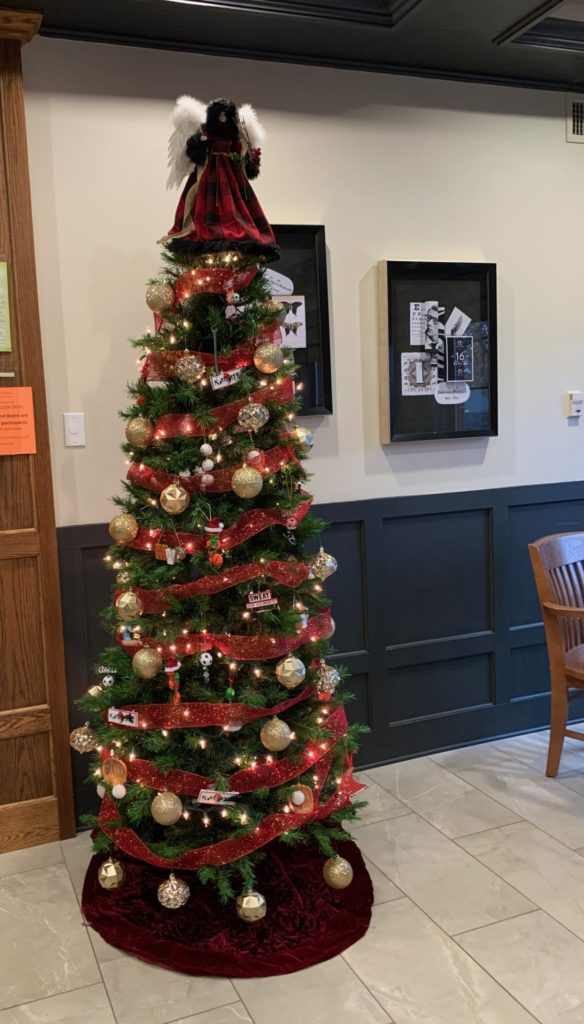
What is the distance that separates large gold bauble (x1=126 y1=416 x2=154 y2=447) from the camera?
85.6 inches

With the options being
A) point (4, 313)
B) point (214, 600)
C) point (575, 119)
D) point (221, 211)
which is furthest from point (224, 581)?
point (575, 119)

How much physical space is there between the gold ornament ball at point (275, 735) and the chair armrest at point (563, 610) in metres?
1.16

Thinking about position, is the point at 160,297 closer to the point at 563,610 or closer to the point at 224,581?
the point at 224,581

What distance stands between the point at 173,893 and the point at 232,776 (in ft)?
1.10

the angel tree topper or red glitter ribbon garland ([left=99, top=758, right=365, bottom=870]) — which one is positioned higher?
the angel tree topper

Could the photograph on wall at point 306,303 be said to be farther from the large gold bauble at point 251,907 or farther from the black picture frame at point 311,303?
the large gold bauble at point 251,907

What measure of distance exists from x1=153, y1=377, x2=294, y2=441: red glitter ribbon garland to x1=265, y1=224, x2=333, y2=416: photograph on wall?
0.66 meters

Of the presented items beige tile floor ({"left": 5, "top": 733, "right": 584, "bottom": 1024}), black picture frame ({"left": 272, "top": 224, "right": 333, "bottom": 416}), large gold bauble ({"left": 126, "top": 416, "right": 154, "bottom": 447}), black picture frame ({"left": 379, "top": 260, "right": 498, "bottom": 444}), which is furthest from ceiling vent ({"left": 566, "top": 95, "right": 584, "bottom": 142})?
beige tile floor ({"left": 5, "top": 733, "right": 584, "bottom": 1024})

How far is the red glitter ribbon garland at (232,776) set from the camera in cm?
214

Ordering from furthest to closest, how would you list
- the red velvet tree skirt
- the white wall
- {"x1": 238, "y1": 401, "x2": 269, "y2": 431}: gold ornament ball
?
the white wall, {"x1": 238, "y1": 401, "x2": 269, "y2": 431}: gold ornament ball, the red velvet tree skirt

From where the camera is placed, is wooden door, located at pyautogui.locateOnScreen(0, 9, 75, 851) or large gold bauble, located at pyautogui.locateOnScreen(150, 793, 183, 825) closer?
large gold bauble, located at pyautogui.locateOnScreen(150, 793, 183, 825)

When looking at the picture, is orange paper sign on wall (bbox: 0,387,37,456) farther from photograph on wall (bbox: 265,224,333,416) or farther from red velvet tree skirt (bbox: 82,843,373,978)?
red velvet tree skirt (bbox: 82,843,373,978)

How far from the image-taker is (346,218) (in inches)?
114

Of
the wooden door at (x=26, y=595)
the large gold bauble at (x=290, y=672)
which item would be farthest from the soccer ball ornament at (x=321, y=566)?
the wooden door at (x=26, y=595)
